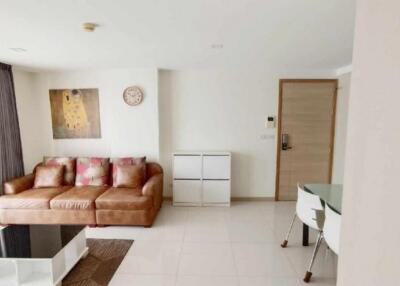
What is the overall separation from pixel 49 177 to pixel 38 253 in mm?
1864

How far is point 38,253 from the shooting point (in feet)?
6.93

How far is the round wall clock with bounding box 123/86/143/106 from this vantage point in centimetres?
396

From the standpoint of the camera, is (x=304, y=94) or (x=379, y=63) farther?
(x=304, y=94)

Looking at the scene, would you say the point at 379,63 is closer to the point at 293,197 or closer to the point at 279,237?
the point at 279,237

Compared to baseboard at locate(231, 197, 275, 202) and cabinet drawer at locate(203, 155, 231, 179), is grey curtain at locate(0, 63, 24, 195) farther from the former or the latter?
baseboard at locate(231, 197, 275, 202)

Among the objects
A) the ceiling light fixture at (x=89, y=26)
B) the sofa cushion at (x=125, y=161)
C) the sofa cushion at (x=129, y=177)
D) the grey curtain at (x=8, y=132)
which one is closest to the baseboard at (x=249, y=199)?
A: the sofa cushion at (x=129, y=177)

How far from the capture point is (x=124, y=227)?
3.29m

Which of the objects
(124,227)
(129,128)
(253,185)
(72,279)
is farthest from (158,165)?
(72,279)

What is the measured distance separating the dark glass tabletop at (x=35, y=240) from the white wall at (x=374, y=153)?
2.37 m

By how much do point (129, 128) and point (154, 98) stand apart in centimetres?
66

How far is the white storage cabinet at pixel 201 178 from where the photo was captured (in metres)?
3.93

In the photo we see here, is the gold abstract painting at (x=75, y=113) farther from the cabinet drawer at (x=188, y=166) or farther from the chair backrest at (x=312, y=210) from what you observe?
the chair backrest at (x=312, y=210)

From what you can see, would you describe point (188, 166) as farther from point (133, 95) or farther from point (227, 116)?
point (133, 95)

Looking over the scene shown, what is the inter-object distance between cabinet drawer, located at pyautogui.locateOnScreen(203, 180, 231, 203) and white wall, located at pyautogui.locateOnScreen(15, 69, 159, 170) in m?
1.04
